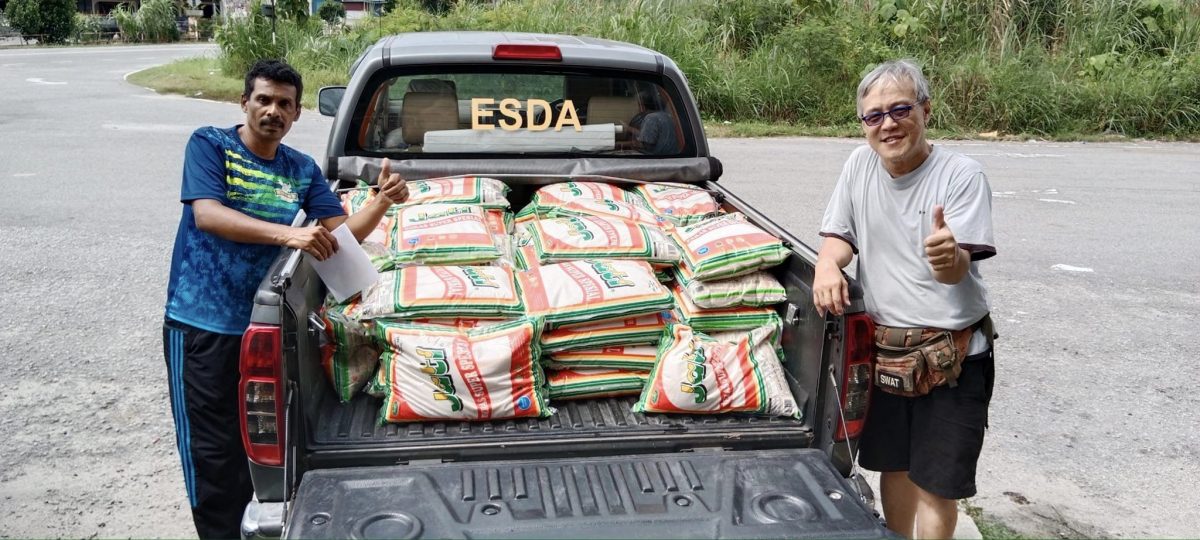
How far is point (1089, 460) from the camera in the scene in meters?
4.47

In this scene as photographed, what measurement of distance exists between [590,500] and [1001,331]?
436cm

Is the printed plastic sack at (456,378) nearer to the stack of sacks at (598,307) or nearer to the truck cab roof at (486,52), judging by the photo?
the stack of sacks at (598,307)

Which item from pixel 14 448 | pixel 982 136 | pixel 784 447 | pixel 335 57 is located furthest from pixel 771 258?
pixel 335 57

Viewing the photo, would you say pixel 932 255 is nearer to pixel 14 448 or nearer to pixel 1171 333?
pixel 14 448

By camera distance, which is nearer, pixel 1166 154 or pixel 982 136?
pixel 1166 154

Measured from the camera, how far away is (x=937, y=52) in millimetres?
16875

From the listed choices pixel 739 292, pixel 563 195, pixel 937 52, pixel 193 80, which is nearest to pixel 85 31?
pixel 193 80

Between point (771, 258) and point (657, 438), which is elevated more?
point (771, 258)

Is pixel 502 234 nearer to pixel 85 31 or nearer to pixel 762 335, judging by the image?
pixel 762 335

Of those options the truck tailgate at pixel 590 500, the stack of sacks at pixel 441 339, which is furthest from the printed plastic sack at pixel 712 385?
the stack of sacks at pixel 441 339

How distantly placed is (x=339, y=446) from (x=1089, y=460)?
348 cm

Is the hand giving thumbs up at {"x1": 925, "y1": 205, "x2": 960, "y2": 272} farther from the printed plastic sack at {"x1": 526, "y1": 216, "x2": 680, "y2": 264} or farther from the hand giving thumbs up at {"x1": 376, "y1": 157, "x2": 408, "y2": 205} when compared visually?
the hand giving thumbs up at {"x1": 376, "y1": 157, "x2": 408, "y2": 205}

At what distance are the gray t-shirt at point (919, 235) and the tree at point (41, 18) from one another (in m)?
40.9

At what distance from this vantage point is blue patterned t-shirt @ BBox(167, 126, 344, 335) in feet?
10.4
